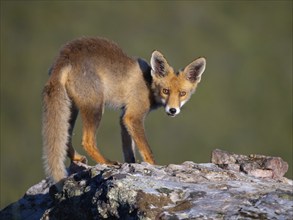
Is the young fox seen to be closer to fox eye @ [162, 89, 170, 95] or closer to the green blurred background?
fox eye @ [162, 89, 170, 95]

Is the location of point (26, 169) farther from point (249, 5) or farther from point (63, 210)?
point (249, 5)

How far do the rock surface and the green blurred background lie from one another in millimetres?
27998

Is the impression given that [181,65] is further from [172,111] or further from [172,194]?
[172,194]

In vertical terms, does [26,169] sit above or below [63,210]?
below

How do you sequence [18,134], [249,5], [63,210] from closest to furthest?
[63,210], [18,134], [249,5]

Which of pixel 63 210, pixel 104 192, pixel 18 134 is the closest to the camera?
pixel 104 192

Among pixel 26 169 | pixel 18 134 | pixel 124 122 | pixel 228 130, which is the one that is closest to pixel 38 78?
pixel 18 134

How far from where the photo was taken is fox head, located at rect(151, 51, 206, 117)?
14.4 meters

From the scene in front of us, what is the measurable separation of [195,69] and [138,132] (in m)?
1.53

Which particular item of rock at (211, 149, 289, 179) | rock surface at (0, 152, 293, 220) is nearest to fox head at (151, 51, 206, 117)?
rock at (211, 149, 289, 179)

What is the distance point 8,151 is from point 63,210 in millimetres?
41870

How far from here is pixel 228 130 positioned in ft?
208

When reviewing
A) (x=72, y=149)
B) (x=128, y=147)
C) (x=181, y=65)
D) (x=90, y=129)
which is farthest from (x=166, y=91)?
(x=181, y=65)

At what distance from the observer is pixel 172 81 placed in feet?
47.8
